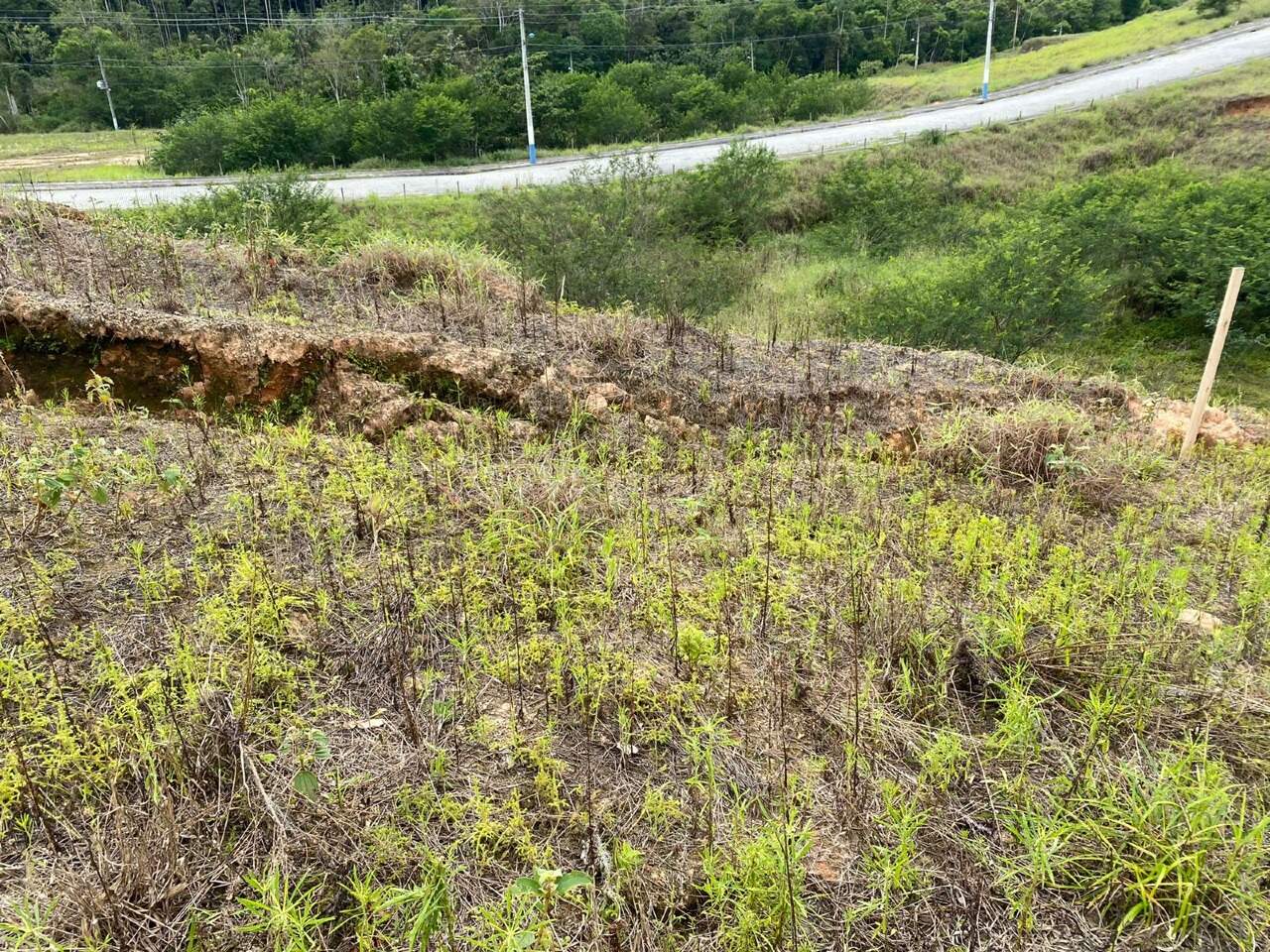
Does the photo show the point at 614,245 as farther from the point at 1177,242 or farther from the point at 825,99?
the point at 825,99

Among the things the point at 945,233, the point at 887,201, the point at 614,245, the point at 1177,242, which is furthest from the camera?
the point at 887,201

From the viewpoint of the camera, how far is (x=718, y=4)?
53312 mm

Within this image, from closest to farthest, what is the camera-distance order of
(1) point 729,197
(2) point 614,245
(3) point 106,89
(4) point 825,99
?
(2) point 614,245
(1) point 729,197
(4) point 825,99
(3) point 106,89

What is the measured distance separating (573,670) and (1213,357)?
5.19 meters

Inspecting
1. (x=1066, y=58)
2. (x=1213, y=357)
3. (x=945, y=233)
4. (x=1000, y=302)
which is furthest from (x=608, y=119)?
(x=1213, y=357)

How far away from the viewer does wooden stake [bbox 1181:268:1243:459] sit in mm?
4969

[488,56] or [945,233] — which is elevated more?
[488,56]

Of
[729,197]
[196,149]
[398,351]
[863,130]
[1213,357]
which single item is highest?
[196,149]

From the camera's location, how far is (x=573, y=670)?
2.76 m

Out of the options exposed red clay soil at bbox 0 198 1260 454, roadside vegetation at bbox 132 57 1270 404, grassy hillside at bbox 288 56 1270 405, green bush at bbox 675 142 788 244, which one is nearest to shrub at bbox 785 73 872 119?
roadside vegetation at bbox 132 57 1270 404

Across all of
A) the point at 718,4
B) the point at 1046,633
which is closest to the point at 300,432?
the point at 1046,633

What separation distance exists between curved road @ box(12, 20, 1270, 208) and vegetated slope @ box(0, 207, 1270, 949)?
17.5 m

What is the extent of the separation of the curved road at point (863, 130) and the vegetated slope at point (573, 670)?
57.5ft

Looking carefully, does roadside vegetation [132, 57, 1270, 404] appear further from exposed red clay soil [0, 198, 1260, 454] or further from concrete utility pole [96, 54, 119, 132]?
concrete utility pole [96, 54, 119, 132]
